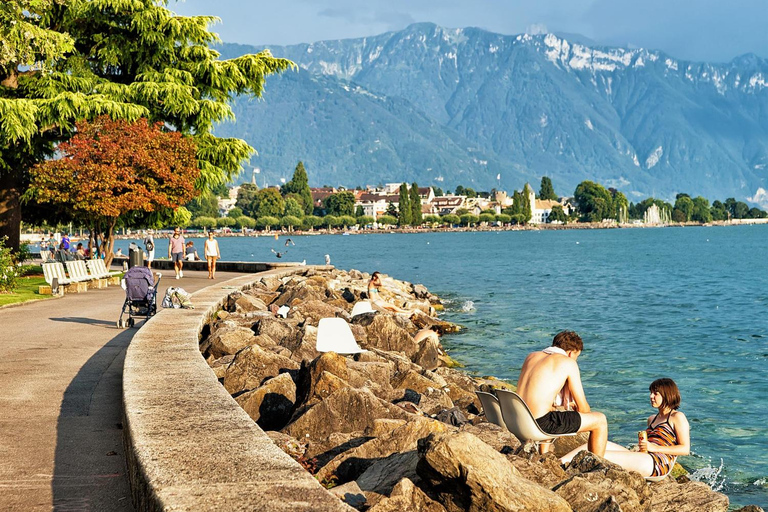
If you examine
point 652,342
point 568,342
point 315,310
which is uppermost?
point 568,342

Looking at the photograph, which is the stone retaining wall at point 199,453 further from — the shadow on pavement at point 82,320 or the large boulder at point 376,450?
the shadow on pavement at point 82,320

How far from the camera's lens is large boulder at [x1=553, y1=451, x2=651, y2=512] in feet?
18.8

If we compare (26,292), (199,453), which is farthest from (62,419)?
(26,292)

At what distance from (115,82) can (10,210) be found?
20.9 feet

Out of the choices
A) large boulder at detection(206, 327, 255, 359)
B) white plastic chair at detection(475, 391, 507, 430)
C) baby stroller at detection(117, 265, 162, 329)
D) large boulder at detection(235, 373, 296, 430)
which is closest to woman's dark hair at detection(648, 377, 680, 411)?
white plastic chair at detection(475, 391, 507, 430)

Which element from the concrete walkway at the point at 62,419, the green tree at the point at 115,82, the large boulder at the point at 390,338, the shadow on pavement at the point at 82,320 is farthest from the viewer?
the green tree at the point at 115,82

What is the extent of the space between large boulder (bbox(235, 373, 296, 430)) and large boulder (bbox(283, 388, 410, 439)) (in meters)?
0.93

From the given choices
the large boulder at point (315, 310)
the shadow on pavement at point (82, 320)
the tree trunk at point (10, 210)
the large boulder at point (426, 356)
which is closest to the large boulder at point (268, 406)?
the large boulder at point (426, 356)

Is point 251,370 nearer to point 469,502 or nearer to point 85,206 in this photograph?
point 469,502

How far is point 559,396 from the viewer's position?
833 centimetres

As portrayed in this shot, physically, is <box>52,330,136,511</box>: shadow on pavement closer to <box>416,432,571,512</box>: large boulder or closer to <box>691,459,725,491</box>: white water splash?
<box>416,432,571,512</box>: large boulder

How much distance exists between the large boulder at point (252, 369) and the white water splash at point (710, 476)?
226 inches

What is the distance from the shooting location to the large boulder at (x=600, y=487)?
5.73 metres

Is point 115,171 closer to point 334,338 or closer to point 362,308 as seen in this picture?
point 362,308
